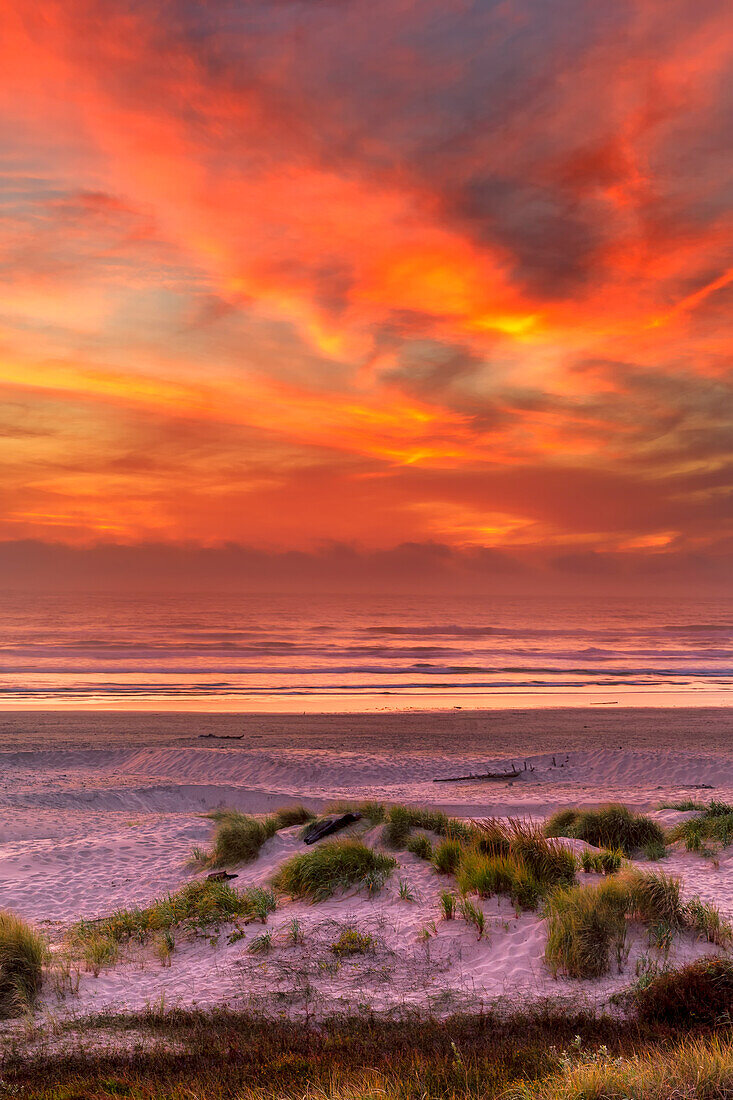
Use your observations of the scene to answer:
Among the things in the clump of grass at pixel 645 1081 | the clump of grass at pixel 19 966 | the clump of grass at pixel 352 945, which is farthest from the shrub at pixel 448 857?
the clump of grass at pixel 645 1081

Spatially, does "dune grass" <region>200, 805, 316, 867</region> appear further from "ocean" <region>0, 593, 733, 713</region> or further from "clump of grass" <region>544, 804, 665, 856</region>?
"ocean" <region>0, 593, 733, 713</region>

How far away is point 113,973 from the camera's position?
7766 mm

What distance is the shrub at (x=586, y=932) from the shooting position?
7098 millimetres

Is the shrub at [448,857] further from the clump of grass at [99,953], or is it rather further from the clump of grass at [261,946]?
the clump of grass at [99,953]

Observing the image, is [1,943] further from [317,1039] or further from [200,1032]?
[317,1039]

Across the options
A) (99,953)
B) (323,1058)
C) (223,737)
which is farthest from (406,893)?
(223,737)

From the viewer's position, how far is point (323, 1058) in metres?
5.24

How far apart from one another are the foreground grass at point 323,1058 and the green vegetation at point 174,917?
226 centimetres

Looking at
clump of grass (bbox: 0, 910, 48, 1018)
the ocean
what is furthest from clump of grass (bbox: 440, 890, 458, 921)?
the ocean

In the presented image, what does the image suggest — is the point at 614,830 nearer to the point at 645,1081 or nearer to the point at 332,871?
the point at 332,871

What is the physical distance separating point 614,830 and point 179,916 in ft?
21.2

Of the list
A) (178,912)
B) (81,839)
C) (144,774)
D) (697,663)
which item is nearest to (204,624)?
(697,663)

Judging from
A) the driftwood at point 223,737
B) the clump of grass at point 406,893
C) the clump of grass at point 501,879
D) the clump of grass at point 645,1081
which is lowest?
the driftwood at point 223,737

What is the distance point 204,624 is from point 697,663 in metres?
48.3
